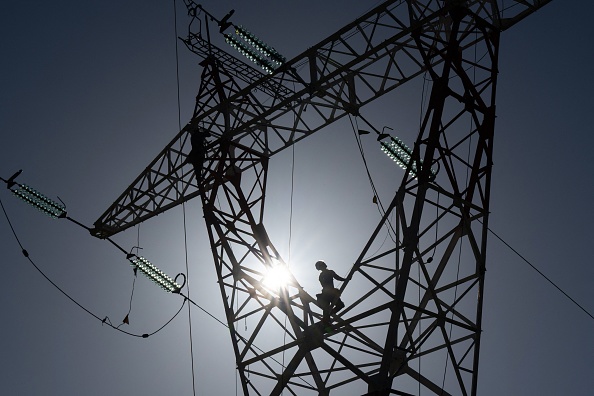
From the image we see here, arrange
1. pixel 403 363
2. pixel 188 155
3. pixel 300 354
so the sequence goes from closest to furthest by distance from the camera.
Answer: pixel 403 363
pixel 300 354
pixel 188 155

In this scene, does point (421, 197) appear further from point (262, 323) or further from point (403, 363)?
point (262, 323)

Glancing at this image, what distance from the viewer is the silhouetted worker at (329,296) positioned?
16375 mm

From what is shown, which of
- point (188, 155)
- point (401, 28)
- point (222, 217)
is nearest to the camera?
point (401, 28)

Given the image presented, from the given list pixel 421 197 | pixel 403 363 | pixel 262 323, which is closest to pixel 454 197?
pixel 421 197

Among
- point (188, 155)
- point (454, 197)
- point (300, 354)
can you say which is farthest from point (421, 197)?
point (188, 155)

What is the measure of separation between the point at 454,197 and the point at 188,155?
7.13 m

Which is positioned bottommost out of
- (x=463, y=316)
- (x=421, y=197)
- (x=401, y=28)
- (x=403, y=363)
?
(x=403, y=363)

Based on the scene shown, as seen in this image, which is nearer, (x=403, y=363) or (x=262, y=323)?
(x=403, y=363)

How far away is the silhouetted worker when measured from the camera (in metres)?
16.4

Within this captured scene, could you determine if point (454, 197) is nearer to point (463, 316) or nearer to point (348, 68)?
point (463, 316)

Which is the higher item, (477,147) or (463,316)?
(477,147)

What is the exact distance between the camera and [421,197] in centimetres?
1541

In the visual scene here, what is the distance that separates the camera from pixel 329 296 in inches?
652

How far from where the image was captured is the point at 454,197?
1580 centimetres
